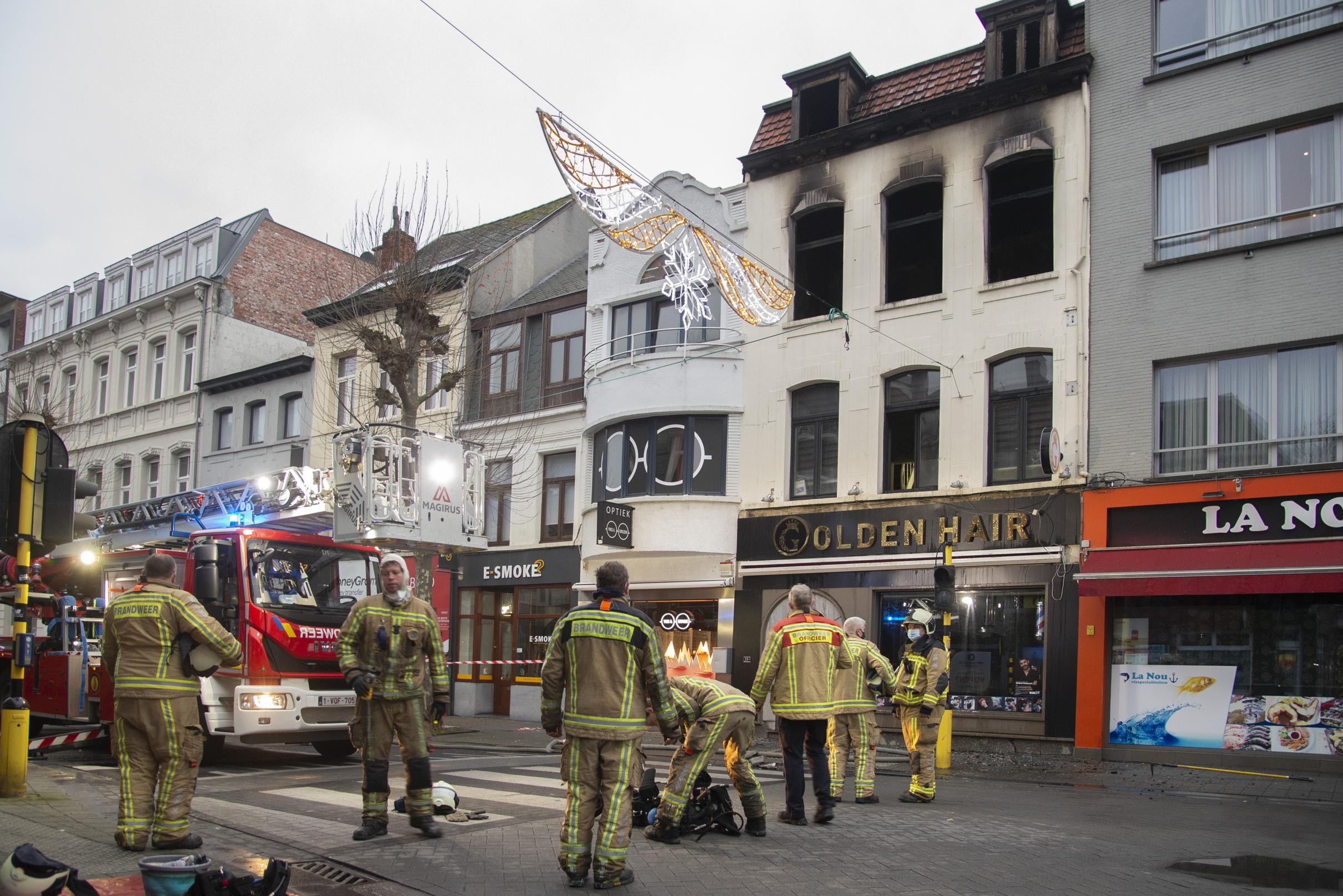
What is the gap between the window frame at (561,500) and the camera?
25.2 meters

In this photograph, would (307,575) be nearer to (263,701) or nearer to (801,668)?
(263,701)

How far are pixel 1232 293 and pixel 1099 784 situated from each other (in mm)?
7298

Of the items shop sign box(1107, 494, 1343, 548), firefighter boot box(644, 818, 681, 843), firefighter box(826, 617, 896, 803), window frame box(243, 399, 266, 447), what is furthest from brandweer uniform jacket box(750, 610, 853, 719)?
window frame box(243, 399, 266, 447)

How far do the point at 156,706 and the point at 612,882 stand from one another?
121 inches

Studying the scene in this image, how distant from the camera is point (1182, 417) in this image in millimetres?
16969

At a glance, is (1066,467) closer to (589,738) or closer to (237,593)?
(237,593)

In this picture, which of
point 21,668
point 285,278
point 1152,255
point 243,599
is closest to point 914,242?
point 1152,255

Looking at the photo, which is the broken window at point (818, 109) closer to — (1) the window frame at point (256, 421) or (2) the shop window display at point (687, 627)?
(2) the shop window display at point (687, 627)

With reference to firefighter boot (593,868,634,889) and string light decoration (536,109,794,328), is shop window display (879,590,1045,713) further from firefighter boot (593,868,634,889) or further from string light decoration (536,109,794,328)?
firefighter boot (593,868,634,889)

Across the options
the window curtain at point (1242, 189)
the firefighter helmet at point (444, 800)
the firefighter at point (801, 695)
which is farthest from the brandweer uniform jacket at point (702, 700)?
the window curtain at point (1242, 189)

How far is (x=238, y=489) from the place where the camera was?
580 inches

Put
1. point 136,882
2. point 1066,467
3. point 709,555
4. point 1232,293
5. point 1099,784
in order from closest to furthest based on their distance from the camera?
1. point 136,882
2. point 1099,784
3. point 1232,293
4. point 1066,467
5. point 709,555

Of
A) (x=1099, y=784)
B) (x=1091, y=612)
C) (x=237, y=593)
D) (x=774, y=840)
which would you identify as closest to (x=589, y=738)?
(x=774, y=840)

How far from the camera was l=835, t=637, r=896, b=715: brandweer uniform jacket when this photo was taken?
1017 cm
